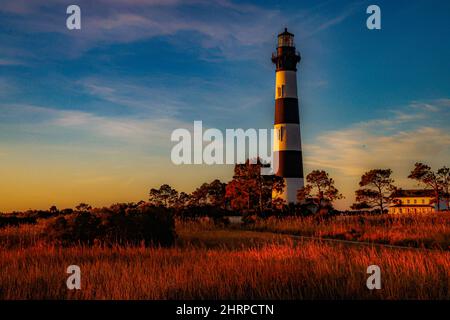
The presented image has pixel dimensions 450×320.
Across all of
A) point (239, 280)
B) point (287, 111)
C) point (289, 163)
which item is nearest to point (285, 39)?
point (287, 111)

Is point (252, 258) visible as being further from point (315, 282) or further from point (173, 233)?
point (173, 233)

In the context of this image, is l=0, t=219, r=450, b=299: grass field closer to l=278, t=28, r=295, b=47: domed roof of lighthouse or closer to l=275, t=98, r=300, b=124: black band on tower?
l=275, t=98, r=300, b=124: black band on tower

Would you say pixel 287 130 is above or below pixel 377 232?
above

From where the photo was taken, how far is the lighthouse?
145ft

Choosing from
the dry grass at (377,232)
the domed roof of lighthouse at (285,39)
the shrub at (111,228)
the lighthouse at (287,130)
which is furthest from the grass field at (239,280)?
the domed roof of lighthouse at (285,39)

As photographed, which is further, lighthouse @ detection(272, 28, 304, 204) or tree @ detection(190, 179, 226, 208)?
tree @ detection(190, 179, 226, 208)

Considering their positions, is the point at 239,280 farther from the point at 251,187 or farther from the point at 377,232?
the point at 251,187

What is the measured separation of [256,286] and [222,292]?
0.75 m

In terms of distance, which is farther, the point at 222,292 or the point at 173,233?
the point at 173,233

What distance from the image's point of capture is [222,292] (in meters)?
8.84

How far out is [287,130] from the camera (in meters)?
44.1

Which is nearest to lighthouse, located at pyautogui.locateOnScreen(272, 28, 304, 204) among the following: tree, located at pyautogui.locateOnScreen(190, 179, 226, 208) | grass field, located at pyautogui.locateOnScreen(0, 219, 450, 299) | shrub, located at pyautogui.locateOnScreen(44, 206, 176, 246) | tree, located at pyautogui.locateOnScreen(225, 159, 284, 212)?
tree, located at pyautogui.locateOnScreen(225, 159, 284, 212)
